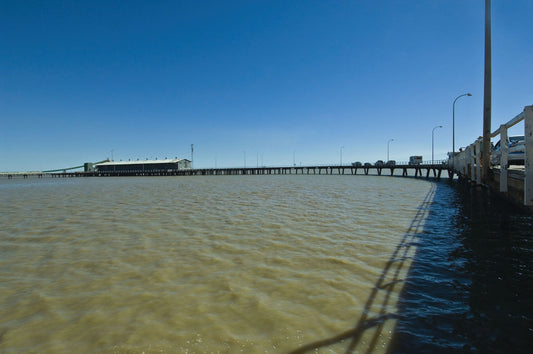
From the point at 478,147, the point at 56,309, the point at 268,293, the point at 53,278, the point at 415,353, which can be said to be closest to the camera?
the point at 415,353

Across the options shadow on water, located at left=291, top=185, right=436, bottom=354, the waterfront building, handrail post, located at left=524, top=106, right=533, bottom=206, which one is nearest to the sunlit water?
shadow on water, located at left=291, top=185, right=436, bottom=354

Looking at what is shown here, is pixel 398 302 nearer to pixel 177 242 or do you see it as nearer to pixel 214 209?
pixel 177 242

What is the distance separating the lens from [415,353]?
2.67m

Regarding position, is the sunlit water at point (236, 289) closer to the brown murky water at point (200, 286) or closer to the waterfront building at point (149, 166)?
the brown murky water at point (200, 286)

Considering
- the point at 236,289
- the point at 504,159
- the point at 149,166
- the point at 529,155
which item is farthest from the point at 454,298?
the point at 149,166

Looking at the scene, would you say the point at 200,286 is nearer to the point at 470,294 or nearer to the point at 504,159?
the point at 470,294

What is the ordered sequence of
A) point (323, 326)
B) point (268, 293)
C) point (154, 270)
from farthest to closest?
point (154, 270) < point (268, 293) < point (323, 326)

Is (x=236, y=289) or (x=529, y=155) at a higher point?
(x=529, y=155)

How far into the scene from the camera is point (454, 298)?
12.4 ft

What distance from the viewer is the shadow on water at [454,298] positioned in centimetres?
284

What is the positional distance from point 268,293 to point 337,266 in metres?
1.66

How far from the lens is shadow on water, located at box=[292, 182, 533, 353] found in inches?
112

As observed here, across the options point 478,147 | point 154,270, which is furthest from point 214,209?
point 478,147

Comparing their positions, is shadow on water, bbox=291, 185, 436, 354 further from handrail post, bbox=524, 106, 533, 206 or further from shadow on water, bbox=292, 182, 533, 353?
handrail post, bbox=524, 106, 533, 206
